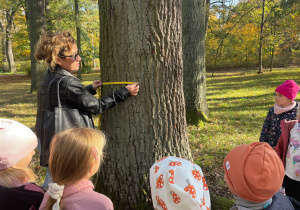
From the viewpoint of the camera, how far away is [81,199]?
1.55 metres

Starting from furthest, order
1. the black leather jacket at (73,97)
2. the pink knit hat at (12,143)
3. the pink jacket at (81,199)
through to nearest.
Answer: the black leather jacket at (73,97) < the pink knit hat at (12,143) < the pink jacket at (81,199)

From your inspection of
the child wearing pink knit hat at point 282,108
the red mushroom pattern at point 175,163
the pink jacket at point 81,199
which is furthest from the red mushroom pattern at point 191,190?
the child wearing pink knit hat at point 282,108

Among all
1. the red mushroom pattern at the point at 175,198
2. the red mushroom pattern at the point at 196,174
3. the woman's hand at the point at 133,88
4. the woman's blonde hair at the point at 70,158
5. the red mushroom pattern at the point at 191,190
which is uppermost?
the woman's hand at the point at 133,88

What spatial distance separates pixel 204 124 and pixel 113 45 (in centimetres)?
486

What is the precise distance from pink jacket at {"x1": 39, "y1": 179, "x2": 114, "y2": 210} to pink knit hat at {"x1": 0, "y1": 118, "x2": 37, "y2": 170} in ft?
1.17

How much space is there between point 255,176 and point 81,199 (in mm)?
1108

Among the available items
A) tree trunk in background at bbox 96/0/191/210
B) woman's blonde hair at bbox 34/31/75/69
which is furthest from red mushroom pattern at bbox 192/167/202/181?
woman's blonde hair at bbox 34/31/75/69

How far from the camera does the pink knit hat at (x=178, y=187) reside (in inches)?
63.9

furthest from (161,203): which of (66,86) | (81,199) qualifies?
(66,86)

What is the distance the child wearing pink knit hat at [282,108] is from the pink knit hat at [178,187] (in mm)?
2057

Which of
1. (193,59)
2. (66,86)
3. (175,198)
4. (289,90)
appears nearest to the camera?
(175,198)

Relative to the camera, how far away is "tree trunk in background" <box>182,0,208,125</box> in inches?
263

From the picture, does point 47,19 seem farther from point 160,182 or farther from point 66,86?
point 160,182

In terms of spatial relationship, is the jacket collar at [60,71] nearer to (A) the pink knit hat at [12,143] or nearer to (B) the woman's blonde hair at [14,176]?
(A) the pink knit hat at [12,143]
